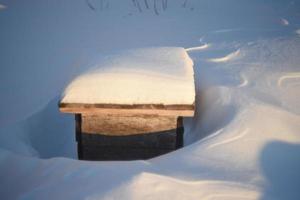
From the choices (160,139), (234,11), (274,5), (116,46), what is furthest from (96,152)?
(274,5)

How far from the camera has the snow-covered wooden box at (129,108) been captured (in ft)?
8.50

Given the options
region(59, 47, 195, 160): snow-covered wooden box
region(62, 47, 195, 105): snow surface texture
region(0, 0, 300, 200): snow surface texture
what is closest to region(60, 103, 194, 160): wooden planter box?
region(59, 47, 195, 160): snow-covered wooden box

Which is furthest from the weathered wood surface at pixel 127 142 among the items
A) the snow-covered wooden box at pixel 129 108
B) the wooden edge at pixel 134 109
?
the wooden edge at pixel 134 109

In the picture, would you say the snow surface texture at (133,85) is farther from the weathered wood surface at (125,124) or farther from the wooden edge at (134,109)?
the weathered wood surface at (125,124)

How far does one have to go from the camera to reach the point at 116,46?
6.57 meters

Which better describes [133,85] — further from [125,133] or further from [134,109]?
[125,133]

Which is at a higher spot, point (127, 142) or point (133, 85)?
point (133, 85)

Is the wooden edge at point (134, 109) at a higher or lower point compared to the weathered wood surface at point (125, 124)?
higher

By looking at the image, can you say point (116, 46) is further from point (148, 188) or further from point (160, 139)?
point (148, 188)

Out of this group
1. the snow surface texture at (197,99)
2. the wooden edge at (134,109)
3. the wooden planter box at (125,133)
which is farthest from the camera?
the wooden planter box at (125,133)

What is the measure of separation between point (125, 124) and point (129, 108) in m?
0.19

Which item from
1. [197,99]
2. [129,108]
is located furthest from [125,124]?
[197,99]

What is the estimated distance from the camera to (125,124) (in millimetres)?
2729

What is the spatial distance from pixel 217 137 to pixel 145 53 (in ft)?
4.57
